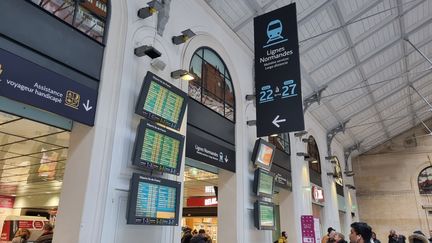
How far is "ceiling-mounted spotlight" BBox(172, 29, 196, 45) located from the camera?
632 cm

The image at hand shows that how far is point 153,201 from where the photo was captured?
17.0 ft

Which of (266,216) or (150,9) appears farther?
(266,216)

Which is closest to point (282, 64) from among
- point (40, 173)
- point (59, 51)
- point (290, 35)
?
point (290, 35)

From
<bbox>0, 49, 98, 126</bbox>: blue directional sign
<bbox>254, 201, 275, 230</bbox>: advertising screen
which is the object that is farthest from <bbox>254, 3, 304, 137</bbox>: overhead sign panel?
<bbox>0, 49, 98, 126</bbox>: blue directional sign

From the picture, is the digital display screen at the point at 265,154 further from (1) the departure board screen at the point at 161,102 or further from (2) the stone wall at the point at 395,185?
(2) the stone wall at the point at 395,185

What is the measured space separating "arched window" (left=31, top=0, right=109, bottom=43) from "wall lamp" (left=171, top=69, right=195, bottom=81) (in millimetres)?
1515

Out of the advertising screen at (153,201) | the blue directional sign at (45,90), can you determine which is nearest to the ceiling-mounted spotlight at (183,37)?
the blue directional sign at (45,90)

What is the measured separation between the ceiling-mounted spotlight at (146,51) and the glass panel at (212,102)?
2.24 m

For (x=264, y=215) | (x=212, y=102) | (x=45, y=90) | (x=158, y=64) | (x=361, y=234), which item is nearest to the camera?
(x=361, y=234)

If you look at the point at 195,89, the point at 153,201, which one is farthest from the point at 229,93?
the point at 153,201

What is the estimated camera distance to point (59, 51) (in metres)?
4.38

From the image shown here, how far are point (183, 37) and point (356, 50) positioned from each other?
286 inches

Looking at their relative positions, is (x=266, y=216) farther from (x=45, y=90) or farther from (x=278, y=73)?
(x=45, y=90)

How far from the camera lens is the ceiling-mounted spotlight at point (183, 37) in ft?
20.7
